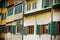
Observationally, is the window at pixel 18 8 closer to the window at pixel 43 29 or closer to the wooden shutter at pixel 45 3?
the wooden shutter at pixel 45 3

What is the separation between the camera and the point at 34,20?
1970 cm

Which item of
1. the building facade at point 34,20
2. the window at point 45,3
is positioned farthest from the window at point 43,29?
the window at point 45,3

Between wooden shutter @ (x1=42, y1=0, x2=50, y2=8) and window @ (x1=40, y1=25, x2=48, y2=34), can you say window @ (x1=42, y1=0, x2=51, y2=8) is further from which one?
window @ (x1=40, y1=25, x2=48, y2=34)

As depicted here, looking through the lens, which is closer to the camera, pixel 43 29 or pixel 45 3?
pixel 45 3

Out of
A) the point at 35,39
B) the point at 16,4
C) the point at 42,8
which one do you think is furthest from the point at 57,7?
the point at 16,4

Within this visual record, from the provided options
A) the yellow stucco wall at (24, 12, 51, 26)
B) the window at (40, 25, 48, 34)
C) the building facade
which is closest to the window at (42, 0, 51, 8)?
the building facade

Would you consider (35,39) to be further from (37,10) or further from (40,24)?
(37,10)

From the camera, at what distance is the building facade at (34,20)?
15984 mm

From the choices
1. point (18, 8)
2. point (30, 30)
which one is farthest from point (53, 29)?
point (18, 8)

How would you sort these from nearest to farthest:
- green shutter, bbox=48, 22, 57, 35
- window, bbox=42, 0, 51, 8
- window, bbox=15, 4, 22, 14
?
green shutter, bbox=48, 22, 57, 35 → window, bbox=42, 0, 51, 8 → window, bbox=15, 4, 22, 14

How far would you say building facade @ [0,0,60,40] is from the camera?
1598 centimetres

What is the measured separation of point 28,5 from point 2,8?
1159 centimetres

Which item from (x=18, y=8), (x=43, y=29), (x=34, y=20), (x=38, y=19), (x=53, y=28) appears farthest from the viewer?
(x=18, y=8)

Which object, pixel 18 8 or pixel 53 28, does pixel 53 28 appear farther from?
pixel 18 8
